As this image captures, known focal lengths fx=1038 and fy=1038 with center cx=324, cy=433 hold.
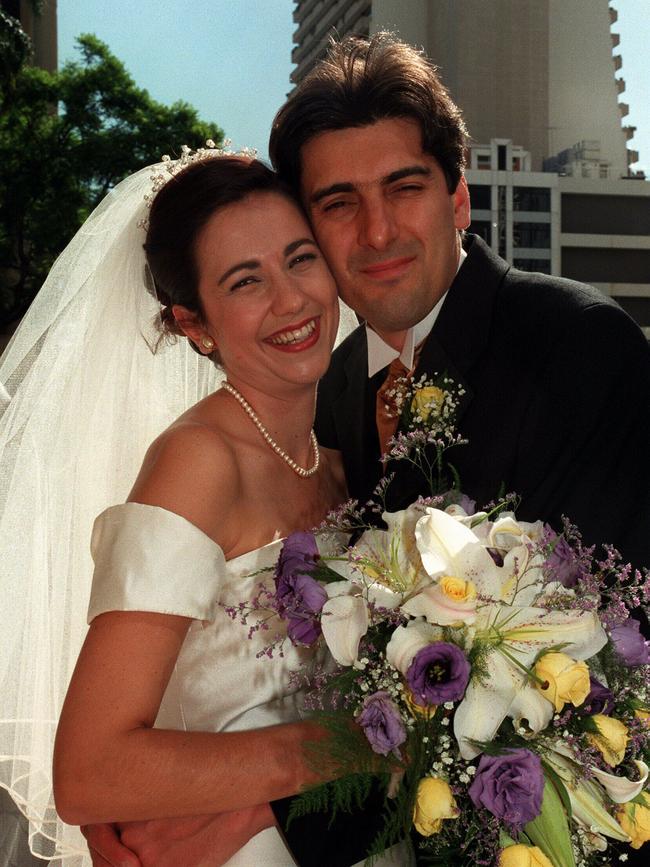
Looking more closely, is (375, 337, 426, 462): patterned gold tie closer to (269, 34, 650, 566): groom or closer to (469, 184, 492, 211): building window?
(269, 34, 650, 566): groom

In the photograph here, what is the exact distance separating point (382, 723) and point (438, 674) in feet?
0.39

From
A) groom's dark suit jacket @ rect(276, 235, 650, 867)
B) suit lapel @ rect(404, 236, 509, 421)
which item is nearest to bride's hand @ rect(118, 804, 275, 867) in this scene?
groom's dark suit jacket @ rect(276, 235, 650, 867)

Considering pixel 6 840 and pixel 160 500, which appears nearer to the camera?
pixel 160 500

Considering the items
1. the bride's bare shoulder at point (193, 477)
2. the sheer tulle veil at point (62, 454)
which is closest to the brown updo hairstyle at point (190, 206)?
the sheer tulle veil at point (62, 454)

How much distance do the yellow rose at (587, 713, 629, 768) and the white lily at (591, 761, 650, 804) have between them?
22 millimetres

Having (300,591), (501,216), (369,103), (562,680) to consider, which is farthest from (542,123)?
(562,680)

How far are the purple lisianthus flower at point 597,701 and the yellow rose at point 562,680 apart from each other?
0.17 ft

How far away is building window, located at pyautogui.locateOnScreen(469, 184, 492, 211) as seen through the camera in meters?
41.7

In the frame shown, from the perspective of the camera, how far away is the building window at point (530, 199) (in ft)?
142

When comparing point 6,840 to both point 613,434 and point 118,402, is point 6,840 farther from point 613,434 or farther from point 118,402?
point 613,434

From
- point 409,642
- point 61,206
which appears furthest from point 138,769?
point 61,206

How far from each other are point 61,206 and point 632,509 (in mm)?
21001

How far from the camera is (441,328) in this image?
2.31m

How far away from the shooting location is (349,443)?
105 inches
